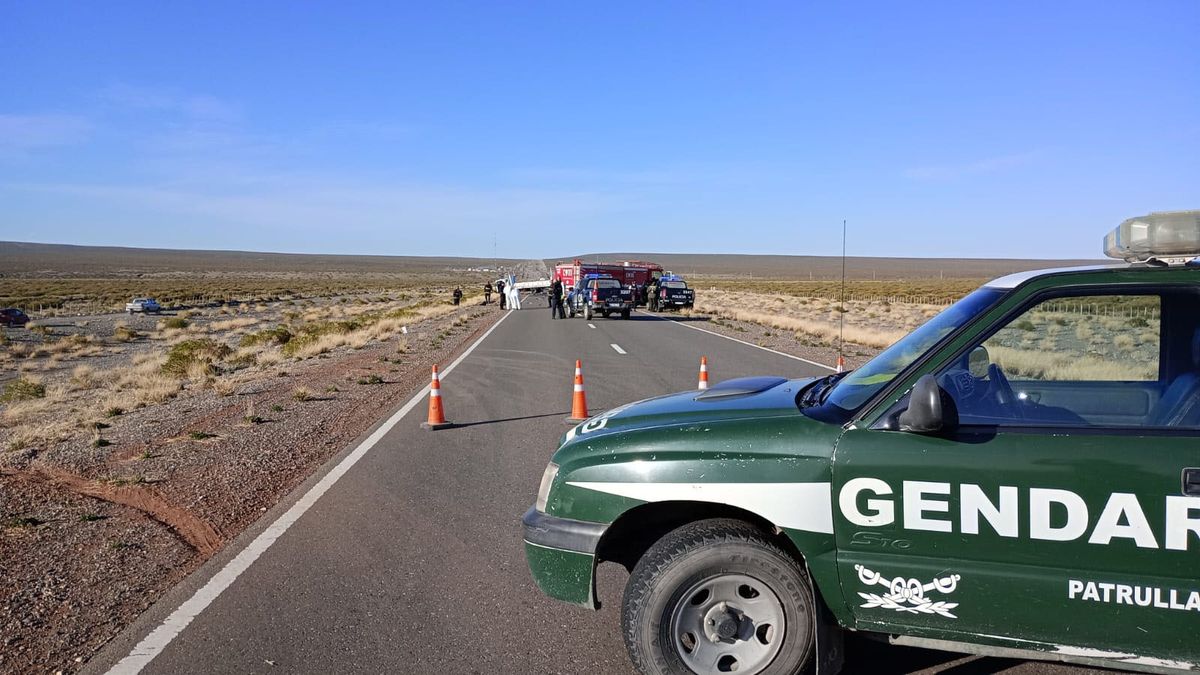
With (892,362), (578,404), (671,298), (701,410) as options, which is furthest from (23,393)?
(671,298)

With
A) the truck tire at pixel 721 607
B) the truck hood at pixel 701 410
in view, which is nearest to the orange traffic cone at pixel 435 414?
the truck hood at pixel 701 410

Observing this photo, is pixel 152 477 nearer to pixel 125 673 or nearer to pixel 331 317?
pixel 125 673

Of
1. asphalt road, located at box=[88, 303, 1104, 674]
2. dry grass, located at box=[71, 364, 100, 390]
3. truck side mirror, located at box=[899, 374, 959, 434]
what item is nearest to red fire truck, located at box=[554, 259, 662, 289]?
dry grass, located at box=[71, 364, 100, 390]

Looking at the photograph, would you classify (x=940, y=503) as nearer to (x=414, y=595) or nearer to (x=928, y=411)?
(x=928, y=411)

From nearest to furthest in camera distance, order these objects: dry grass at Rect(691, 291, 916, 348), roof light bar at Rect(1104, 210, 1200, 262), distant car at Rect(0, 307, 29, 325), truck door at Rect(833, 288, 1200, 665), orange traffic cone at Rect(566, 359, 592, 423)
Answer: truck door at Rect(833, 288, 1200, 665) < roof light bar at Rect(1104, 210, 1200, 262) < orange traffic cone at Rect(566, 359, 592, 423) < dry grass at Rect(691, 291, 916, 348) < distant car at Rect(0, 307, 29, 325)

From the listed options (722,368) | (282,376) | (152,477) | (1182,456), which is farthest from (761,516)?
(282,376)

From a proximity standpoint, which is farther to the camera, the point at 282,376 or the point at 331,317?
the point at 331,317

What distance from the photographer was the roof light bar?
351cm

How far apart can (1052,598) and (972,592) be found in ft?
0.92

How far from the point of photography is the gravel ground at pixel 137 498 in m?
5.05

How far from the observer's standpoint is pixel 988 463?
3.46m

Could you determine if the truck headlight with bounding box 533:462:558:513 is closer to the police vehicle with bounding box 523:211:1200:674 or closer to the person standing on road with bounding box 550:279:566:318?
the police vehicle with bounding box 523:211:1200:674

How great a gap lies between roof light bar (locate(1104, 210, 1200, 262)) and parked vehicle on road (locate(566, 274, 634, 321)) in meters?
34.5

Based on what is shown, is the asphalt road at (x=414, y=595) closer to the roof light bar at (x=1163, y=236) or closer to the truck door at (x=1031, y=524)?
the truck door at (x=1031, y=524)
